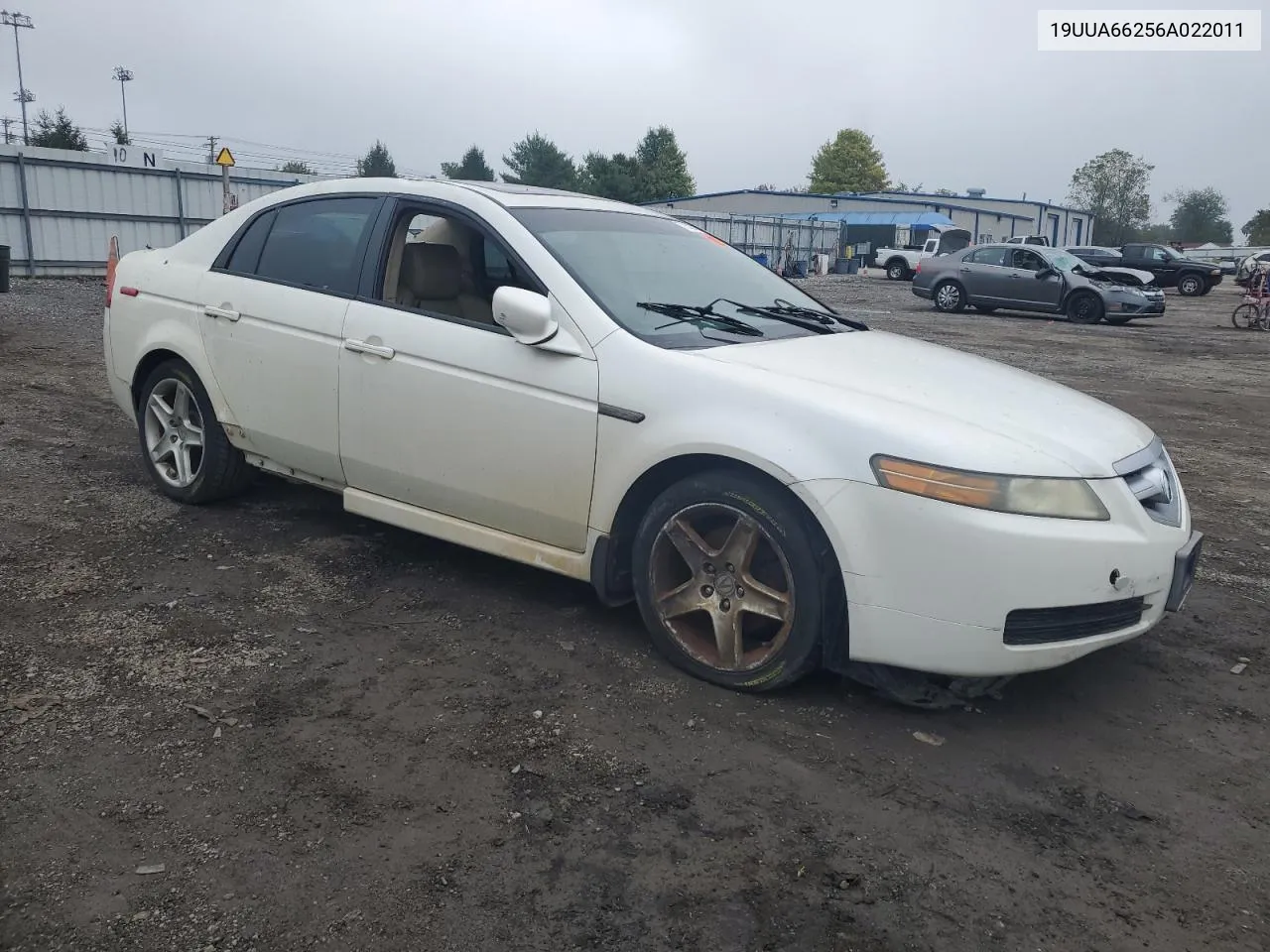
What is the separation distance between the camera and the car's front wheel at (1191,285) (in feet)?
108

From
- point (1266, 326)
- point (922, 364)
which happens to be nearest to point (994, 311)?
point (1266, 326)

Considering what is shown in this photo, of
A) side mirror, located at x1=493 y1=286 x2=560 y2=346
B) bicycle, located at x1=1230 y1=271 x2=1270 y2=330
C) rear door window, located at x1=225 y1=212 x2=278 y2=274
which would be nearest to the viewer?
side mirror, located at x1=493 y1=286 x2=560 y2=346

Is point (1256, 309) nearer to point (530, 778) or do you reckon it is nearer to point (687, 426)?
point (687, 426)

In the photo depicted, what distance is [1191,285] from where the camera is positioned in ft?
109

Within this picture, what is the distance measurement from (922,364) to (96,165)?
68.5 ft

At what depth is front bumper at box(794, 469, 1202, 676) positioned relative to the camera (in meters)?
2.99

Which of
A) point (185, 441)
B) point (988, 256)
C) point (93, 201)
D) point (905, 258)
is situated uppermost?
point (93, 201)

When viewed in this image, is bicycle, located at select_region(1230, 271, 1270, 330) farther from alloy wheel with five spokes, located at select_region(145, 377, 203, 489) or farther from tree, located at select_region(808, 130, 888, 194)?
tree, located at select_region(808, 130, 888, 194)

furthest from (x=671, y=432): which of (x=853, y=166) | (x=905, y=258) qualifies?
(x=853, y=166)

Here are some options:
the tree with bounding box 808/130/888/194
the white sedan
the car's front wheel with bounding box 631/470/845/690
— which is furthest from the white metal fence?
the tree with bounding box 808/130/888/194

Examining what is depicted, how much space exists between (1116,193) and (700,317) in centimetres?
10887

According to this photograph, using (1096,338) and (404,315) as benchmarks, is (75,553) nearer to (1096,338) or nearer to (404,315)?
(404,315)

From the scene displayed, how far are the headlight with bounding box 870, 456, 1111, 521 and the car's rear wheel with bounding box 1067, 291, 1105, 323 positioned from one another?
19950 mm

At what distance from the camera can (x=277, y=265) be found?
185 inches
